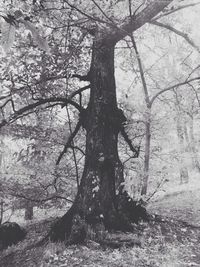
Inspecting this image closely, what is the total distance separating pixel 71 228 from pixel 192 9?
702 centimetres

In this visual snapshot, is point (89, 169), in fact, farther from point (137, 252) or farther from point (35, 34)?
point (35, 34)

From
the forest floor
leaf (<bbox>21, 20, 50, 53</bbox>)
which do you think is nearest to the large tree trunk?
the forest floor

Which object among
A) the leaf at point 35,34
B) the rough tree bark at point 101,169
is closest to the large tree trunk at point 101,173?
the rough tree bark at point 101,169

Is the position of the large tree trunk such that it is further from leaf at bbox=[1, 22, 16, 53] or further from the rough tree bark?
leaf at bbox=[1, 22, 16, 53]

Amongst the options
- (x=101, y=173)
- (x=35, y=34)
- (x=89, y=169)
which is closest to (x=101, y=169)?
(x=101, y=173)

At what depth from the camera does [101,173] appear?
6.00m

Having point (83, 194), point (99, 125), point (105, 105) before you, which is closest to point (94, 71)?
point (105, 105)

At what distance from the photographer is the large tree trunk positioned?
18.8 ft

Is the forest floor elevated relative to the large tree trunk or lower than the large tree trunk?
lower

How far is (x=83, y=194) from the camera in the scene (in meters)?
5.93

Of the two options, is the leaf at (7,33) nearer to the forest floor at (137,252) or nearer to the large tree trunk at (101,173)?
the forest floor at (137,252)

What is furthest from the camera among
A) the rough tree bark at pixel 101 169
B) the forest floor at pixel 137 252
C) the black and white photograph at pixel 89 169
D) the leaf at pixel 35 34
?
the rough tree bark at pixel 101 169

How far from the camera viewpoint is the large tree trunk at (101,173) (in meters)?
5.73

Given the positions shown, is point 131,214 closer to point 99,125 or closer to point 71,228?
point 71,228
